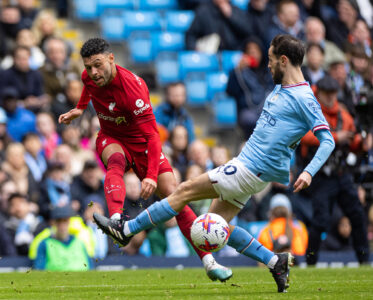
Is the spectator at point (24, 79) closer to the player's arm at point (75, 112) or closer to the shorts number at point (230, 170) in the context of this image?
the player's arm at point (75, 112)

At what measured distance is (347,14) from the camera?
61.3 feet

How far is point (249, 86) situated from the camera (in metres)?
15.8

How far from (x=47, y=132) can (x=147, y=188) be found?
6861 mm

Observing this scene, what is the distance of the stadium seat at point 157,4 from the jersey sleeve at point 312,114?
479 inches

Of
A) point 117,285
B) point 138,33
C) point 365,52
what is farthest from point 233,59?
point 117,285

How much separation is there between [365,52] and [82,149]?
5.24 meters

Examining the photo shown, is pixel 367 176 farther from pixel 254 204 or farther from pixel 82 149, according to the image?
pixel 82 149

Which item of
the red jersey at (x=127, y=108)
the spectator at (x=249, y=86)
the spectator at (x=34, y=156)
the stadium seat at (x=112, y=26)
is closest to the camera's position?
the red jersey at (x=127, y=108)

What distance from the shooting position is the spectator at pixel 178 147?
1495cm

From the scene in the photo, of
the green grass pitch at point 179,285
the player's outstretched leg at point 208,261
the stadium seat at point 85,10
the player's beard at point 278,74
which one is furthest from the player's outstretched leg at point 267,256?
the stadium seat at point 85,10

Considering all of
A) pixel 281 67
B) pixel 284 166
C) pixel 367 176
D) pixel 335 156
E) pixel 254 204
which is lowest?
pixel 254 204

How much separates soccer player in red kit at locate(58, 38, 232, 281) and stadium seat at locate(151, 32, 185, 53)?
9188 millimetres

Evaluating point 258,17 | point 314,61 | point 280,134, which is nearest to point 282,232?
point 314,61

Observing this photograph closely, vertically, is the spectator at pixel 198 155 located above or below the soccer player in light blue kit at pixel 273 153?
below
